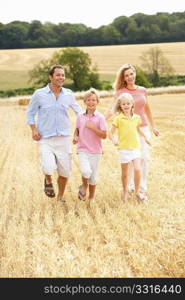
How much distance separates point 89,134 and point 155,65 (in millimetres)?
53577

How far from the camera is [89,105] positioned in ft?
23.2

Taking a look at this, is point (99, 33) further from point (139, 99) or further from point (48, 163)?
point (48, 163)

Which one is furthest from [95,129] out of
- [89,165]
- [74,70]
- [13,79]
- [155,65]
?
[74,70]

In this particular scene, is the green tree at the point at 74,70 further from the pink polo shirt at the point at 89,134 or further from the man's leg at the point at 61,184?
the pink polo shirt at the point at 89,134

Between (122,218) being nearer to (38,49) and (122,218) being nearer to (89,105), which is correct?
(89,105)

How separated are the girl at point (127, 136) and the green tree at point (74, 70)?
50.2m

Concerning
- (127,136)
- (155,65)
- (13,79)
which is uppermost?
(127,136)

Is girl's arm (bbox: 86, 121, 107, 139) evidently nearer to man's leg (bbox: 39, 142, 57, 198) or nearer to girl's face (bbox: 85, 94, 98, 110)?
girl's face (bbox: 85, 94, 98, 110)

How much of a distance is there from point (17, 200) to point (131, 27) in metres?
73.0

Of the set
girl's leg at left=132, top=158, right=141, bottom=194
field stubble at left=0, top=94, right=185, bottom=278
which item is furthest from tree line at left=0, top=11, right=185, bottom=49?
girl's leg at left=132, top=158, right=141, bottom=194

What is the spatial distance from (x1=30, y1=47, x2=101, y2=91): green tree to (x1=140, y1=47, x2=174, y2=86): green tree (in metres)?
5.83

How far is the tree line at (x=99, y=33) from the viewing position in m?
74.8

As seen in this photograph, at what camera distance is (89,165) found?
7.22m

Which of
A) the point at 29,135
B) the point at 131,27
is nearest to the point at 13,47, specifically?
the point at 131,27
